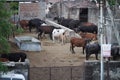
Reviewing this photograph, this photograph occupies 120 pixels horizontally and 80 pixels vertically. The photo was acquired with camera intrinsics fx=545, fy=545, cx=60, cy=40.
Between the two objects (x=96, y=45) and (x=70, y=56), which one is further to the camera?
(x=70, y=56)

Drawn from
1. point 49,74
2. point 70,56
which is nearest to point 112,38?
point 70,56

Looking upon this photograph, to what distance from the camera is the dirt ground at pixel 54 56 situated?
31414 mm

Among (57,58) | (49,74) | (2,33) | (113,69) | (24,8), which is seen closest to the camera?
(2,33)

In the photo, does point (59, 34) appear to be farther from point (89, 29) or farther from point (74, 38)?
point (89, 29)

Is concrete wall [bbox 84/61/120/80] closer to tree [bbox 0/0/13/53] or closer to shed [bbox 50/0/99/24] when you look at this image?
tree [bbox 0/0/13/53]

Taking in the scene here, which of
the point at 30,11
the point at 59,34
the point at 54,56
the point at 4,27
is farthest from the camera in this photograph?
the point at 30,11

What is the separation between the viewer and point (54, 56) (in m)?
34.0

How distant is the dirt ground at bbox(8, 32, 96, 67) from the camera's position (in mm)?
31414

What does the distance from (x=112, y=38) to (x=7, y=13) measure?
45.2ft

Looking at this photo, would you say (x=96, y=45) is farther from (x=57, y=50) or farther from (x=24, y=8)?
(x=24, y=8)

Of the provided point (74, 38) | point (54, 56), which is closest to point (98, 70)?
Result: point (54, 56)

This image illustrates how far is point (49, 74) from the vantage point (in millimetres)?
27516

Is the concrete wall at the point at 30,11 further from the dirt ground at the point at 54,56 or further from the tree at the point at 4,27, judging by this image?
the tree at the point at 4,27

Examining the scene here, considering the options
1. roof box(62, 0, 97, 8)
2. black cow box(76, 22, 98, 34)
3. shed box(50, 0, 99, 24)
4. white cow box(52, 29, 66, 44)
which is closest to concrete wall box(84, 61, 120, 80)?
white cow box(52, 29, 66, 44)
